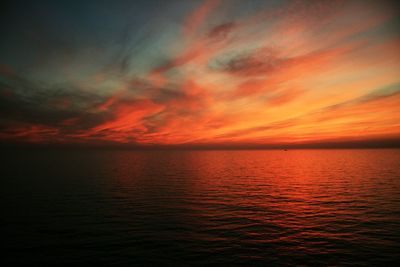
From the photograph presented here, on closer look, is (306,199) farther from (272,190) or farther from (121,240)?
(121,240)

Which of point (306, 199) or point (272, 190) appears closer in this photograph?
point (306, 199)

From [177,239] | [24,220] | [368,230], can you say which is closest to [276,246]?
[177,239]

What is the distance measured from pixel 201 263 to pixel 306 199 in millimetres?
34181

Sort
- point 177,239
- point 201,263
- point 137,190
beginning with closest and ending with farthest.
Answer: point 201,263
point 177,239
point 137,190

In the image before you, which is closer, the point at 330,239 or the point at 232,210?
the point at 330,239

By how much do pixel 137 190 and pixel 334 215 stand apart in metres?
39.8

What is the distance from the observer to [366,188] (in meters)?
59.7

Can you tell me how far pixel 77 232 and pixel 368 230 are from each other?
110 ft

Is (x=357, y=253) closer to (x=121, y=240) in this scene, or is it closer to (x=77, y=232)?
(x=121, y=240)

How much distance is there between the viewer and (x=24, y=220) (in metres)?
34.9

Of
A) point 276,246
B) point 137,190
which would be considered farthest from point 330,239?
point 137,190

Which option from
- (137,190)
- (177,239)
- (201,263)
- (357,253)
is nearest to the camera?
(201,263)

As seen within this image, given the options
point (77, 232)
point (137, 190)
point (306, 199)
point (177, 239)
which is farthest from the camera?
point (137, 190)

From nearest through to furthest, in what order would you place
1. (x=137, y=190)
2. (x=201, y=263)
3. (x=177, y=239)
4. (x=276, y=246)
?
1. (x=201, y=263)
2. (x=276, y=246)
3. (x=177, y=239)
4. (x=137, y=190)
